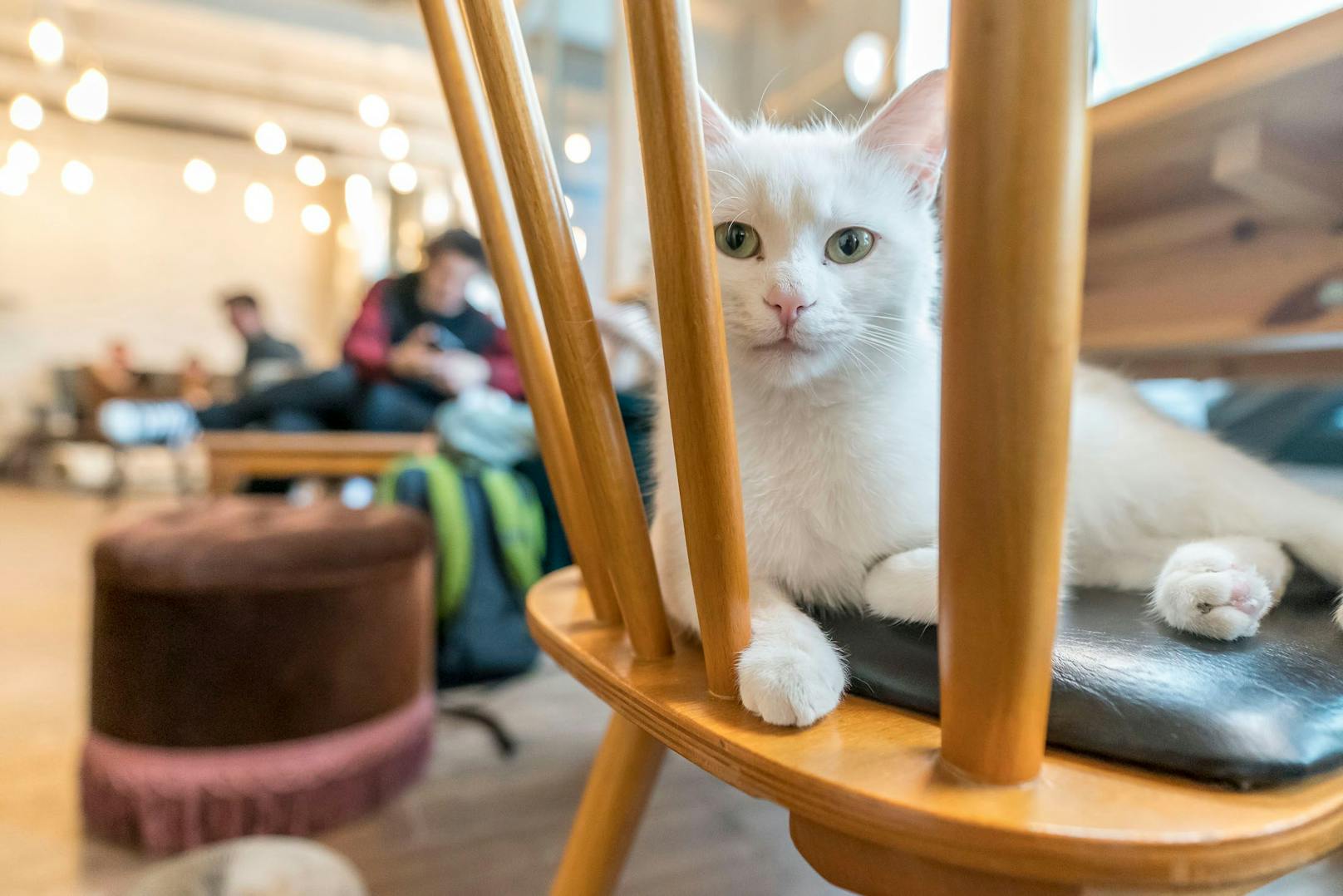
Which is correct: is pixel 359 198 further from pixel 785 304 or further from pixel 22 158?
pixel 785 304

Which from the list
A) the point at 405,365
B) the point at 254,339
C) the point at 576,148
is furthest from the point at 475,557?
the point at 254,339

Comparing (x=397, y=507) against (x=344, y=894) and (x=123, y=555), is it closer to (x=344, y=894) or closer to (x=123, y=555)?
(x=123, y=555)

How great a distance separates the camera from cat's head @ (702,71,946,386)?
460 mm

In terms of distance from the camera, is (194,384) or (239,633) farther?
(194,384)

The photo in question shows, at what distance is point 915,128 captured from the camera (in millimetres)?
499

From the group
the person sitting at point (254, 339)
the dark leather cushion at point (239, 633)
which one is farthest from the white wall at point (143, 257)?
the dark leather cushion at point (239, 633)

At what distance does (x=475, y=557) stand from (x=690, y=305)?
1443 millimetres

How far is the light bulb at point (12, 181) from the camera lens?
6.37 m

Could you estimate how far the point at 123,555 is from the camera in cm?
115

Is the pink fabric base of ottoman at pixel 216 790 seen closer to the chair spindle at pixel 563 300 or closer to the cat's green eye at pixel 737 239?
the chair spindle at pixel 563 300

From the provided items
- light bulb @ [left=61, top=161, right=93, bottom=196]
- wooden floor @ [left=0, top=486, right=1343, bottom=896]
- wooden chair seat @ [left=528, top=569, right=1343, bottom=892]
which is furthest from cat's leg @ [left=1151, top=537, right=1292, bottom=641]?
light bulb @ [left=61, top=161, right=93, bottom=196]

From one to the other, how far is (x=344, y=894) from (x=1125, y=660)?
0.95 meters

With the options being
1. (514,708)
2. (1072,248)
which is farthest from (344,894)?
(1072,248)

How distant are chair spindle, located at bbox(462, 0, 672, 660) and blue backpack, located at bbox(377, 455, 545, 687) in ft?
4.14
